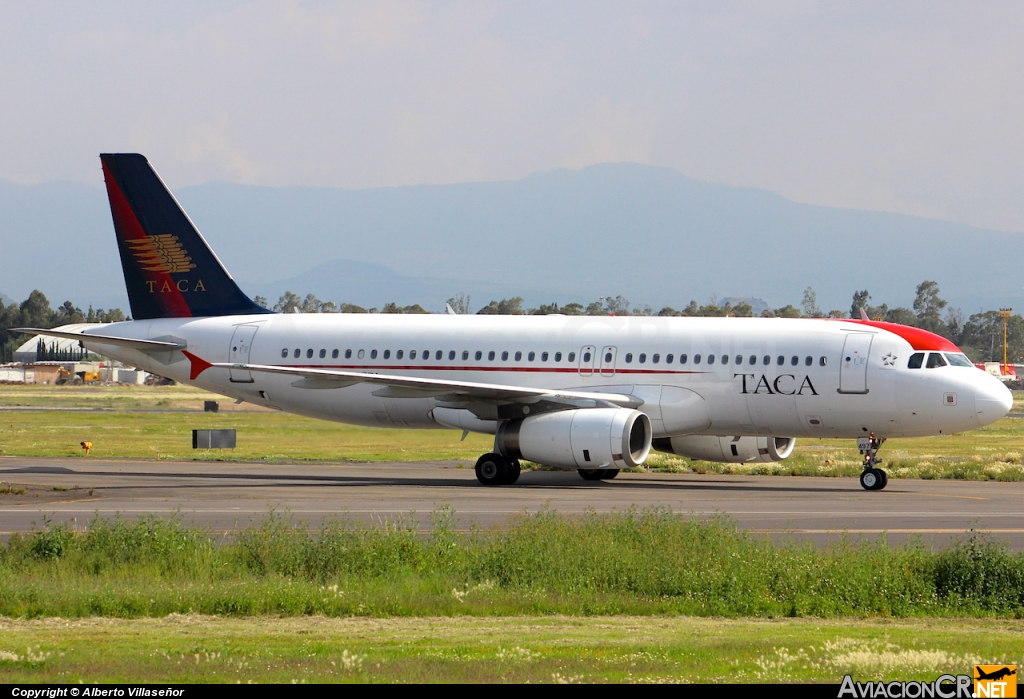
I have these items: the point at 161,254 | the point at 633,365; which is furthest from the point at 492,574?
the point at 161,254

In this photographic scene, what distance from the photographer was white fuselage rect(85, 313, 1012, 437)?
33094mm

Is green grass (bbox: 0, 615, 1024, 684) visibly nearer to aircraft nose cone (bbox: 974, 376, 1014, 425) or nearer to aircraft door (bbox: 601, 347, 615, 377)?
aircraft nose cone (bbox: 974, 376, 1014, 425)

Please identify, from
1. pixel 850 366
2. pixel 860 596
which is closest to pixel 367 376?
pixel 850 366

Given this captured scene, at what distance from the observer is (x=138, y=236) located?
4144 centimetres

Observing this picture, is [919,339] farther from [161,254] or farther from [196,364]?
[161,254]

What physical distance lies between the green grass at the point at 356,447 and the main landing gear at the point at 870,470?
4905 mm

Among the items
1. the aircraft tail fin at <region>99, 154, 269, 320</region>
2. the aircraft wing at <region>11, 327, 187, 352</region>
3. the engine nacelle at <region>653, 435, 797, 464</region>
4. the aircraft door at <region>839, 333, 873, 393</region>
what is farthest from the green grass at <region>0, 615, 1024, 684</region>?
the aircraft tail fin at <region>99, 154, 269, 320</region>

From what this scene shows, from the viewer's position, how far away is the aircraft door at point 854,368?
33156 millimetres

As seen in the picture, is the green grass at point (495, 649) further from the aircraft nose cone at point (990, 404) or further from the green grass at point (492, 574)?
the aircraft nose cone at point (990, 404)

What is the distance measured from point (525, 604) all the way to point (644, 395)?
65.5ft

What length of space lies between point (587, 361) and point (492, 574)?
1911cm

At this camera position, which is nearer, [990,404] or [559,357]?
[990,404]

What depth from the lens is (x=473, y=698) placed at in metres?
10.0

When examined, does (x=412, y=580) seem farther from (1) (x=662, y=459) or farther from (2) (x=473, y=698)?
(1) (x=662, y=459)
